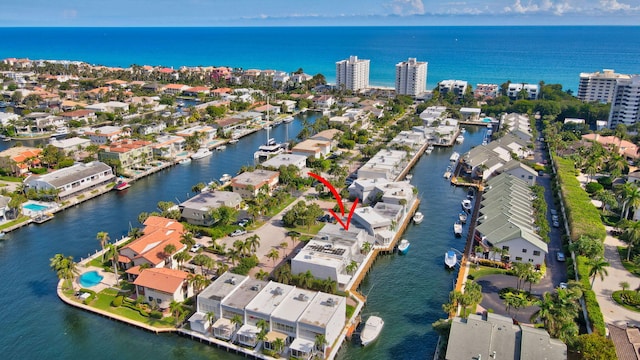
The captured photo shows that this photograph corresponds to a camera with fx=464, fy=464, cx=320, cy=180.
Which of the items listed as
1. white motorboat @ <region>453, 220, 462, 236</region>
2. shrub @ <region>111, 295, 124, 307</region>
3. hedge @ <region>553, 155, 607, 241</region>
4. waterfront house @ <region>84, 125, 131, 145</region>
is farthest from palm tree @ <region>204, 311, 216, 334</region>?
waterfront house @ <region>84, 125, 131, 145</region>

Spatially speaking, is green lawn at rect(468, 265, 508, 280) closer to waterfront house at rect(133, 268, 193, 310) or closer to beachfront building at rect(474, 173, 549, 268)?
beachfront building at rect(474, 173, 549, 268)

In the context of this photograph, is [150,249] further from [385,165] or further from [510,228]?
[385,165]

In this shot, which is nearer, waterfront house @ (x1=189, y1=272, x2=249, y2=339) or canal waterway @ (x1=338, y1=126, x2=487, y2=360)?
canal waterway @ (x1=338, y1=126, x2=487, y2=360)

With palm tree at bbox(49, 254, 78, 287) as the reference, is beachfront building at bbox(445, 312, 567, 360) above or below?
below

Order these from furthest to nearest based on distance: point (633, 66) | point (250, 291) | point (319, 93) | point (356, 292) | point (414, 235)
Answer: point (633, 66), point (319, 93), point (414, 235), point (356, 292), point (250, 291)

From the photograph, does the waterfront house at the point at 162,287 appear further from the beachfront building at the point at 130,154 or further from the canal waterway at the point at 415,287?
the beachfront building at the point at 130,154

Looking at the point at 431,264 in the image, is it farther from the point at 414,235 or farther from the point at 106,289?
the point at 106,289

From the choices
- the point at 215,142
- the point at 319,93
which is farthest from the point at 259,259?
the point at 319,93
